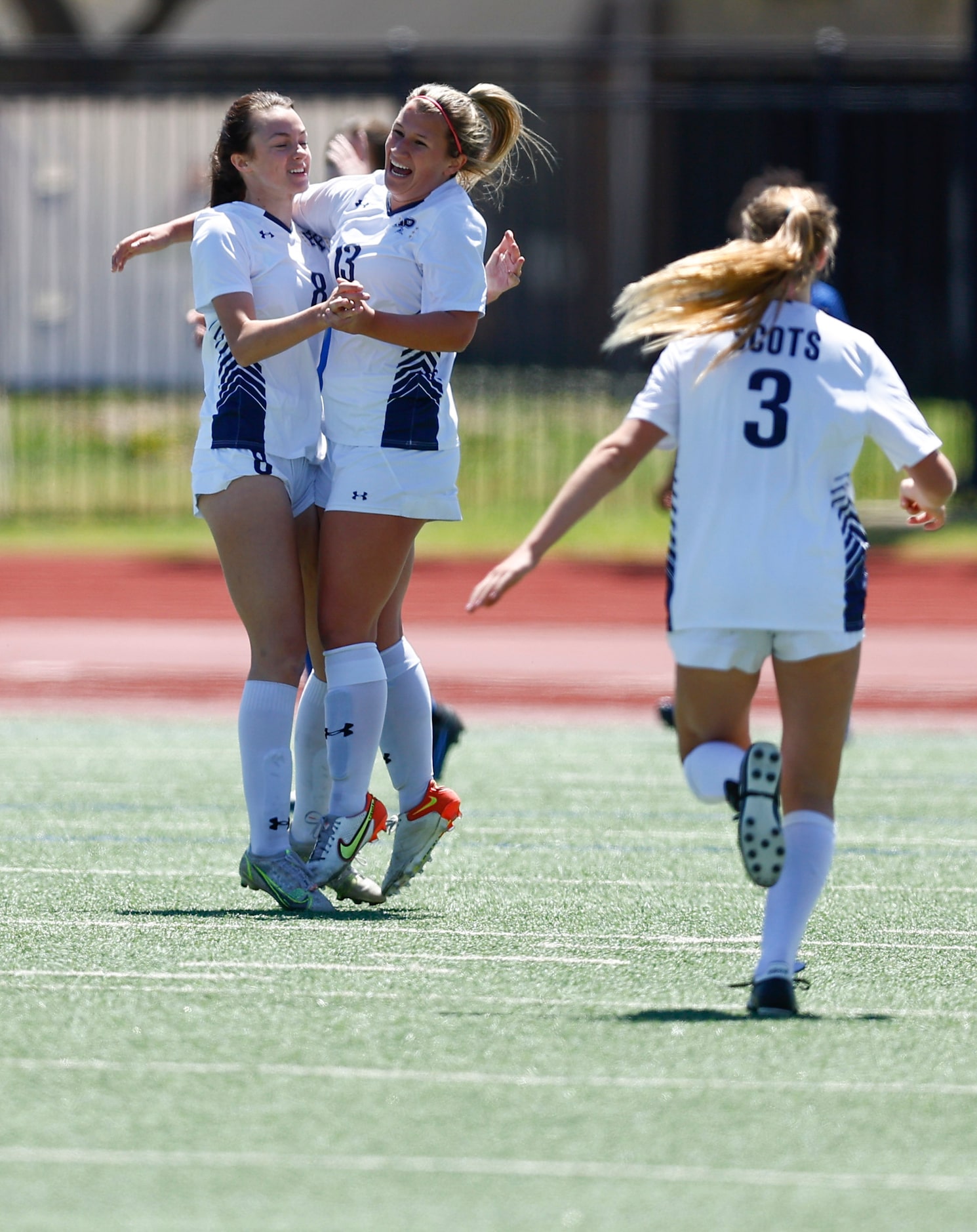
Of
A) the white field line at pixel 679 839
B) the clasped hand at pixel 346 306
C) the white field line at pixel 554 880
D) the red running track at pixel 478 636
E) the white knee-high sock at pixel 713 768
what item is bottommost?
the red running track at pixel 478 636

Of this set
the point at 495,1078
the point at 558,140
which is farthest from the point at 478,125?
the point at 558,140

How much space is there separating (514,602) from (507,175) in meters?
9.72

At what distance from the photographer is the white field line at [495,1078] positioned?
3.85 metres

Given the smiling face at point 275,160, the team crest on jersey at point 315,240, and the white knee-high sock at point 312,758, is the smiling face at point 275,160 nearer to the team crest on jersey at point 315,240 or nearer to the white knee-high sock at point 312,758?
the team crest on jersey at point 315,240

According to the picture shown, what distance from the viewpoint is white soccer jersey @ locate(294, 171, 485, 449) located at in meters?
5.51

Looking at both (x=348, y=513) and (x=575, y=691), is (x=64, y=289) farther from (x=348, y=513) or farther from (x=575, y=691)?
(x=348, y=513)

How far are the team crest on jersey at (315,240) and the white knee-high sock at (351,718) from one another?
112 cm

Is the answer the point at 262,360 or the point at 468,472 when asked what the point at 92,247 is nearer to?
the point at 468,472

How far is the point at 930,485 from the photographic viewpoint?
15.0ft

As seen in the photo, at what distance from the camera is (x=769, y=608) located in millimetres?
4355

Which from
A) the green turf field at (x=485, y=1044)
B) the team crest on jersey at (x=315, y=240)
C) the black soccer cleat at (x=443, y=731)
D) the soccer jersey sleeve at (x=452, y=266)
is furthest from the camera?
the black soccer cleat at (x=443, y=731)

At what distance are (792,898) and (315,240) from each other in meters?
2.44

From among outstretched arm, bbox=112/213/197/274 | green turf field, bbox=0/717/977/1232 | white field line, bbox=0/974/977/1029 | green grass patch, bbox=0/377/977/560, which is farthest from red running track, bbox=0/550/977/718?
white field line, bbox=0/974/977/1029

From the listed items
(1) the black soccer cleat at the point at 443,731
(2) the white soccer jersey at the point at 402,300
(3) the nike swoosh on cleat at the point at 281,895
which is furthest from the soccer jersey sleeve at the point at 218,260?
(1) the black soccer cleat at the point at 443,731
